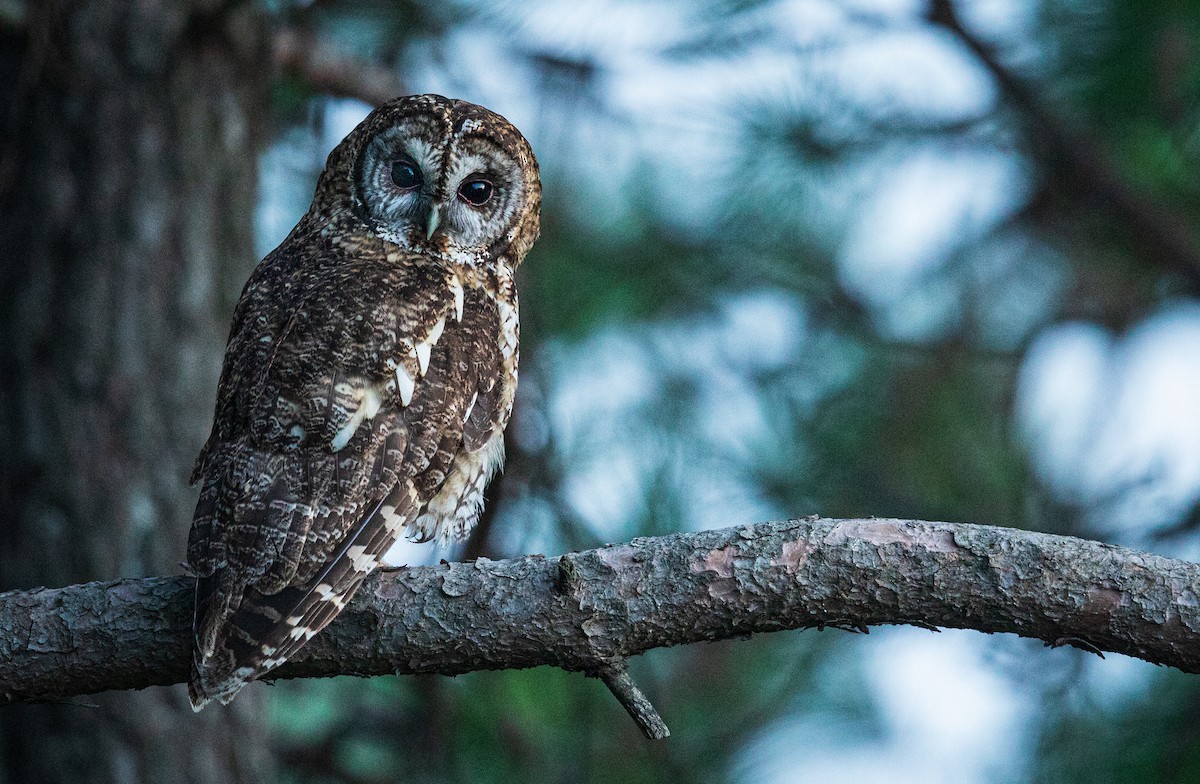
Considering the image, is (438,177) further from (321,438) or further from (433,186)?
(321,438)

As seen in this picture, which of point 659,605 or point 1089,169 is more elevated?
point 659,605

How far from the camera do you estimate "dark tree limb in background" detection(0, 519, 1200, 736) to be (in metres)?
2.19

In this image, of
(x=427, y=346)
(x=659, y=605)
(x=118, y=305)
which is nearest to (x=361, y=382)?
(x=427, y=346)

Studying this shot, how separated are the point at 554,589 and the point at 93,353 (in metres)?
1.89

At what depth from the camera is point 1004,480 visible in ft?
15.0

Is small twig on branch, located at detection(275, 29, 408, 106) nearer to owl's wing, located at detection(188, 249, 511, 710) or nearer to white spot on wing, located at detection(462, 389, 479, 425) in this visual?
owl's wing, located at detection(188, 249, 511, 710)

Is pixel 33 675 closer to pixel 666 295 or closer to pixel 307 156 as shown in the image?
pixel 307 156

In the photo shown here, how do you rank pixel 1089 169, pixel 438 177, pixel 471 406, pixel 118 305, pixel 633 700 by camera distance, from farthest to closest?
pixel 1089 169 < pixel 118 305 < pixel 438 177 < pixel 471 406 < pixel 633 700

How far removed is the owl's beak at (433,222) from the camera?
9.88 feet

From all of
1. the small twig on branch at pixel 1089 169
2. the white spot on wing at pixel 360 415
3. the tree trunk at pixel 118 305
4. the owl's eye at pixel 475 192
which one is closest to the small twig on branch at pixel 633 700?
the white spot on wing at pixel 360 415

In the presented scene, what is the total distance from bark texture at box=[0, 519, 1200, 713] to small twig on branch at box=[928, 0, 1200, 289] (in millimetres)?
2378

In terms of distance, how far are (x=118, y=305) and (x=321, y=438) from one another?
1366 millimetres

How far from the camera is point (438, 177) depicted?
10.1 feet

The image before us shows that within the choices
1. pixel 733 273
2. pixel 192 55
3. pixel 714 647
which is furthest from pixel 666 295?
pixel 192 55
